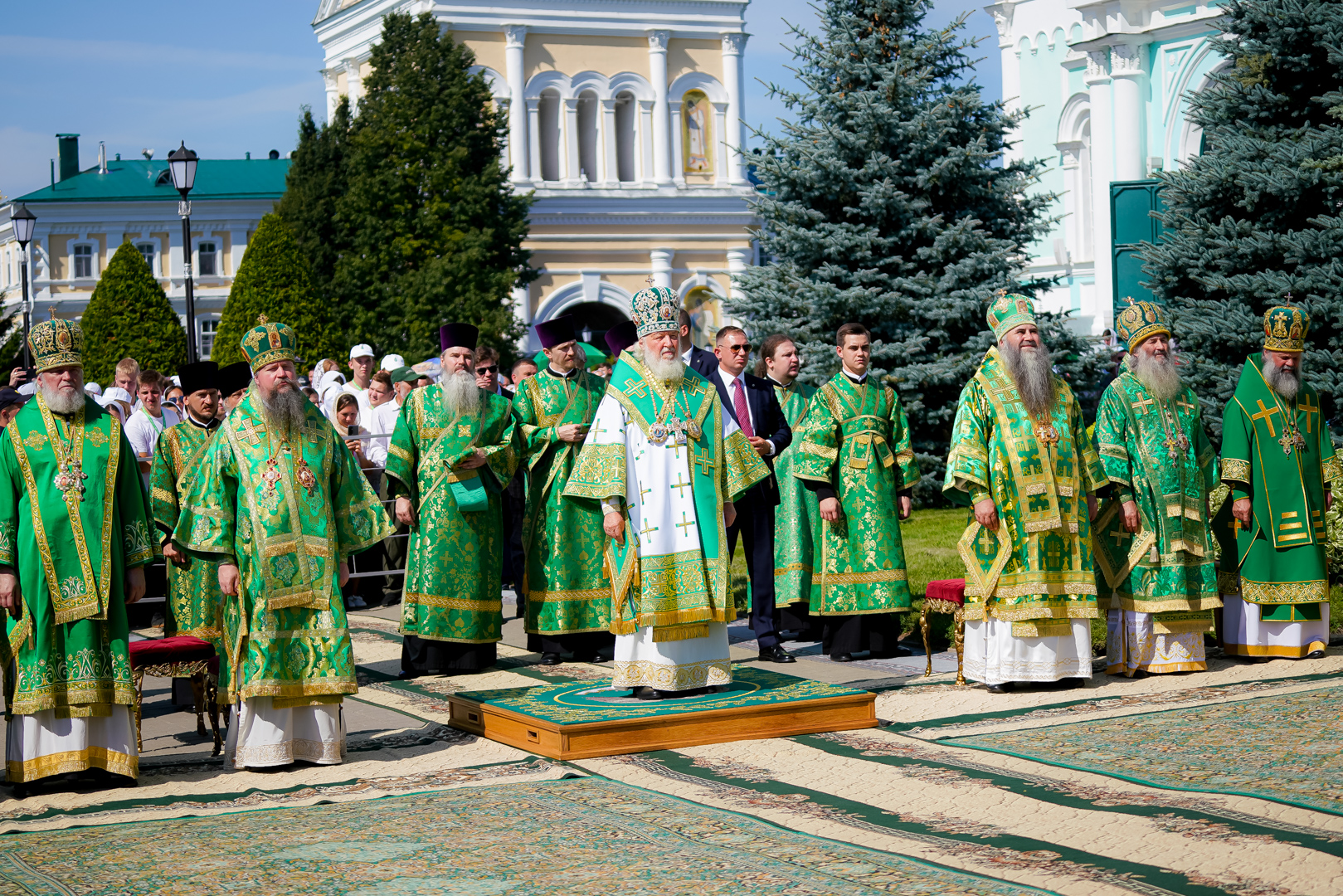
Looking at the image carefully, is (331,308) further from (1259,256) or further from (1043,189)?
(1259,256)

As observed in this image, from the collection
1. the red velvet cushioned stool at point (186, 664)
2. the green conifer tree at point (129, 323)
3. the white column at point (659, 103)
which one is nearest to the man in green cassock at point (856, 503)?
the red velvet cushioned stool at point (186, 664)

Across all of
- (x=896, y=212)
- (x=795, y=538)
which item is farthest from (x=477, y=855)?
(x=896, y=212)

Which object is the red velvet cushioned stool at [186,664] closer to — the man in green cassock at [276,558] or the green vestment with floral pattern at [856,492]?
the man in green cassock at [276,558]

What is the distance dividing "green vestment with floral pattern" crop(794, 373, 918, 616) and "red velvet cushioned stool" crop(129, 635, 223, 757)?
3.53 metres

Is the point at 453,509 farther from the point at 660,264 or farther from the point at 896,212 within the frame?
the point at 660,264

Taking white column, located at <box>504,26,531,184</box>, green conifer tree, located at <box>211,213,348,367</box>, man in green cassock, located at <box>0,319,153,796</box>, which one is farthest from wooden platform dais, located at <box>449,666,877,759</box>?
white column, located at <box>504,26,531,184</box>

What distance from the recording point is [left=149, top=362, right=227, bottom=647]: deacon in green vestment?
8742 mm

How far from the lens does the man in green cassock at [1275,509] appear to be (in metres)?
9.16

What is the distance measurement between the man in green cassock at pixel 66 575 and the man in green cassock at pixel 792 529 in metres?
4.02

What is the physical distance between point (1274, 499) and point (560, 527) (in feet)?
13.1

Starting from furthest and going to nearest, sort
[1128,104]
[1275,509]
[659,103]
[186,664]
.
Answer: [659,103]
[1128,104]
[1275,509]
[186,664]

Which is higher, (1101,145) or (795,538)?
(1101,145)

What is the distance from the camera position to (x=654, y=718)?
731 cm

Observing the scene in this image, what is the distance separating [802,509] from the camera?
10.1 metres
